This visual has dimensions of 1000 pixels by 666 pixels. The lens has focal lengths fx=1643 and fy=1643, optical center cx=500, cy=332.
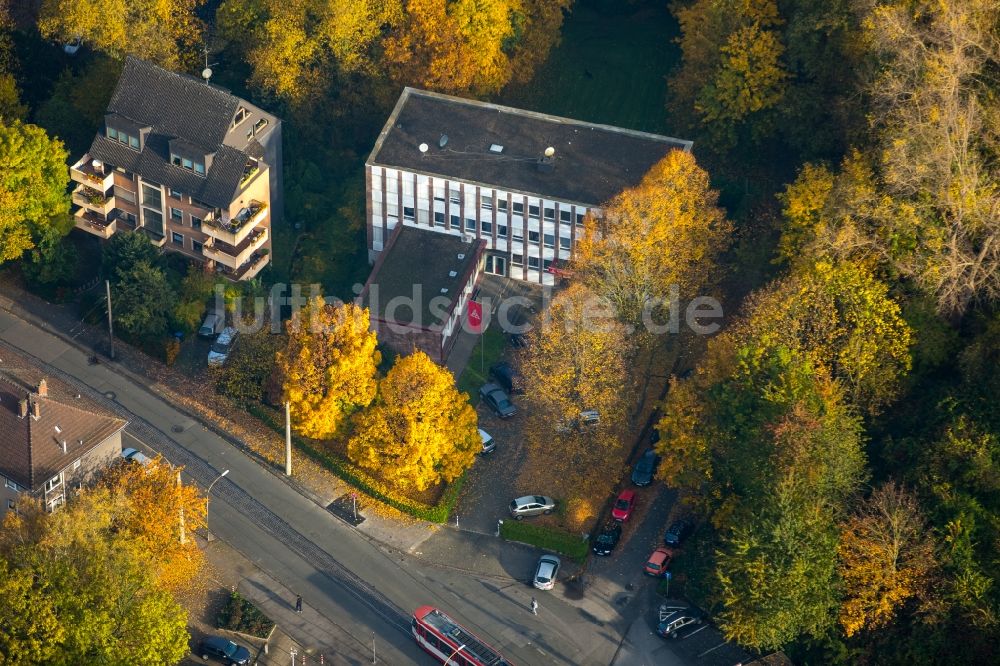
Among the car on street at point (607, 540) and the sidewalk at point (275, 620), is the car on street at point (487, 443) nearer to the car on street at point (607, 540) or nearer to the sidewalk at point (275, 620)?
the car on street at point (607, 540)

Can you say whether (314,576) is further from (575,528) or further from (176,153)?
(176,153)

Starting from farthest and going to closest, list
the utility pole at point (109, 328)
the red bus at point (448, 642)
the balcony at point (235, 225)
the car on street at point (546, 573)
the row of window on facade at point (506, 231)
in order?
1. the row of window on facade at point (506, 231)
2. the balcony at point (235, 225)
3. the utility pole at point (109, 328)
4. the car on street at point (546, 573)
5. the red bus at point (448, 642)

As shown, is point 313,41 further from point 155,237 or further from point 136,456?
point 136,456

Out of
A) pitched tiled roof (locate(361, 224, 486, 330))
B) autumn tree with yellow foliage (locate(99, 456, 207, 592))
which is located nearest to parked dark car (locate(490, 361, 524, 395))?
pitched tiled roof (locate(361, 224, 486, 330))

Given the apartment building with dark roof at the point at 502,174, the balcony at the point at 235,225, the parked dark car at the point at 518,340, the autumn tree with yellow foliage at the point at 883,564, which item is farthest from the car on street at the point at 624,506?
→ the balcony at the point at 235,225

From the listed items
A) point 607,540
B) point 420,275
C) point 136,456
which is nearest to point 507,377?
point 420,275

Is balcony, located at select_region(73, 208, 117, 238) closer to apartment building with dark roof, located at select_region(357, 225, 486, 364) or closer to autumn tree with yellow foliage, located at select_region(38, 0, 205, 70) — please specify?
autumn tree with yellow foliage, located at select_region(38, 0, 205, 70)

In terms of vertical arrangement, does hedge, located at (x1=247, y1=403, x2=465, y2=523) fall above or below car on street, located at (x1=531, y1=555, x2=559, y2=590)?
above
